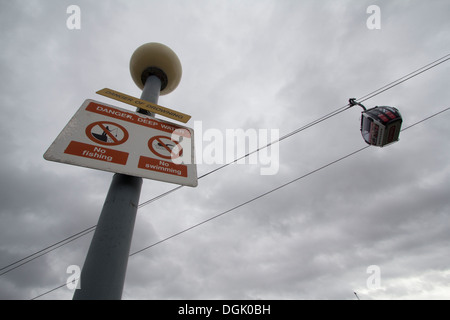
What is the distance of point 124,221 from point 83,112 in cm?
131

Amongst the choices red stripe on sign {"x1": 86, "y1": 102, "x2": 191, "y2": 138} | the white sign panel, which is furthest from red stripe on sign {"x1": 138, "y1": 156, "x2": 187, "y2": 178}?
red stripe on sign {"x1": 86, "y1": 102, "x2": 191, "y2": 138}

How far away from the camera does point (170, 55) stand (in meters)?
3.65

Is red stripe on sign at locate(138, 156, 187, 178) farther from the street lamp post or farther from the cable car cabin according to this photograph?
the cable car cabin

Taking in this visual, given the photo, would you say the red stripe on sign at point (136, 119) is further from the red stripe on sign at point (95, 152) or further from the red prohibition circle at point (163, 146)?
the red stripe on sign at point (95, 152)

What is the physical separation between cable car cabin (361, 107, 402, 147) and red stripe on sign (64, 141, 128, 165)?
5.42 meters

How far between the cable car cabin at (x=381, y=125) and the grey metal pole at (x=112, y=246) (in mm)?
5328

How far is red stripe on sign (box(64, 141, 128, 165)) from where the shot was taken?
6.27 feet

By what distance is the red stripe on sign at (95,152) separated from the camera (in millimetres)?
1912

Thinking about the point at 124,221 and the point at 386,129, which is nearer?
the point at 124,221

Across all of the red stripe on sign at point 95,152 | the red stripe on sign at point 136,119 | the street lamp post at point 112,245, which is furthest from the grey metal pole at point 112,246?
the red stripe on sign at point 136,119

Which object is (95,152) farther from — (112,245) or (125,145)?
(112,245)

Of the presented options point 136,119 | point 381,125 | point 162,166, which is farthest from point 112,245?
point 381,125
